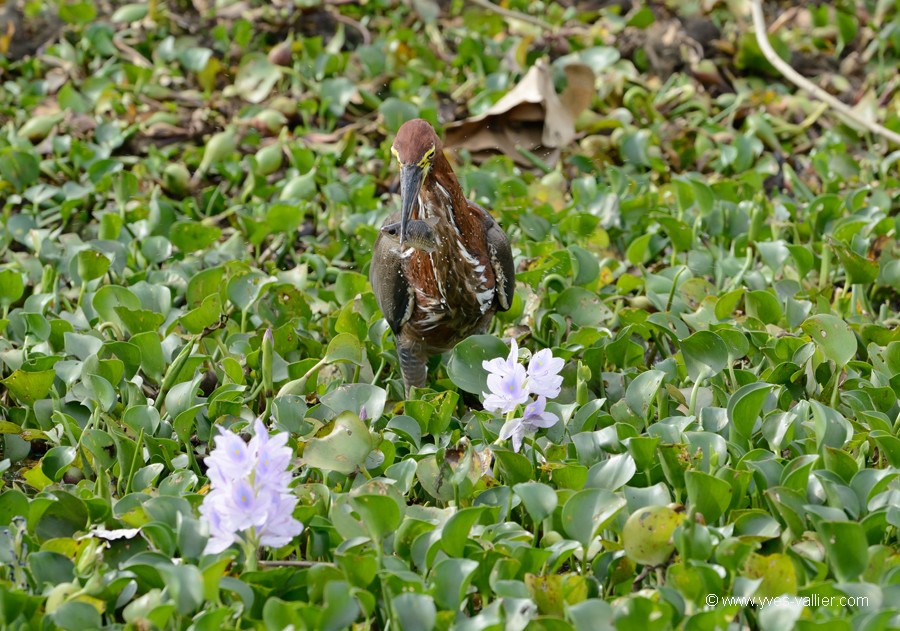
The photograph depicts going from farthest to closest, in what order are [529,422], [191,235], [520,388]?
[191,235] → [529,422] → [520,388]

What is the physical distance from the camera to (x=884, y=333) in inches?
167

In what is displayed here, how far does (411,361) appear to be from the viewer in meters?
4.30

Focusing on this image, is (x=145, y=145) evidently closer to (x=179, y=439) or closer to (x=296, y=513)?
(x=179, y=439)

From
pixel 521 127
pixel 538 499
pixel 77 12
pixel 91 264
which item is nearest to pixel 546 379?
pixel 538 499

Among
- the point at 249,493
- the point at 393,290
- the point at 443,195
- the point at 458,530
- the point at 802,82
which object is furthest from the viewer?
the point at 802,82

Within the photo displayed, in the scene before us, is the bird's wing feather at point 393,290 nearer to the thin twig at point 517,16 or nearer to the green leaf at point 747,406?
the green leaf at point 747,406

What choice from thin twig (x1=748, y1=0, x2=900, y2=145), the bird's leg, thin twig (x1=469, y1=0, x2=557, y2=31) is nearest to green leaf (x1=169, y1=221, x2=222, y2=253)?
the bird's leg

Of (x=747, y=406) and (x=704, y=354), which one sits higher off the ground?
(x=747, y=406)

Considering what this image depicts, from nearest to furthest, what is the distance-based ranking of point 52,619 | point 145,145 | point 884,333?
1. point 52,619
2. point 884,333
3. point 145,145

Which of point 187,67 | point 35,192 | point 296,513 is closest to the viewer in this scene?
point 296,513

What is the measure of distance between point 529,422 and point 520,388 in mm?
167

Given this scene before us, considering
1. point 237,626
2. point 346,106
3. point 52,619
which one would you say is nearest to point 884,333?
point 237,626

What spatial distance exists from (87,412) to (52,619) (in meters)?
1.28

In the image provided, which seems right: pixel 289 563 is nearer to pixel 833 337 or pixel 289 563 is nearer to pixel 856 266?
pixel 833 337
